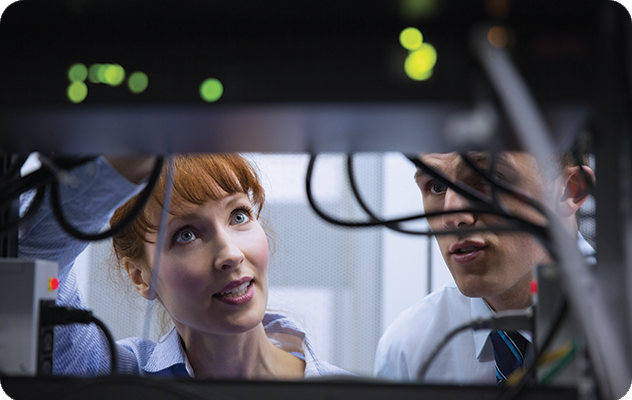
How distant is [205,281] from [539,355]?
2.81 feet

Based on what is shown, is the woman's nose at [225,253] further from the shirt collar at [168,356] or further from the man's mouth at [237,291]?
the shirt collar at [168,356]

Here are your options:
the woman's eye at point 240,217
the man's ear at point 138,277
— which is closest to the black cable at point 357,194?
the woman's eye at point 240,217

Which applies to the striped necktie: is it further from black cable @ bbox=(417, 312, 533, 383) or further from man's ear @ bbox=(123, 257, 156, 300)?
man's ear @ bbox=(123, 257, 156, 300)

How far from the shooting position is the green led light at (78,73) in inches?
13.3

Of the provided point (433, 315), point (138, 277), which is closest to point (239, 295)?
point (138, 277)

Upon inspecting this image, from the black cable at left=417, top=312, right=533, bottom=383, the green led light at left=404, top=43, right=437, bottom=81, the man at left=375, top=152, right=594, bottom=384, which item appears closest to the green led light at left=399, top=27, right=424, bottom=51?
the green led light at left=404, top=43, right=437, bottom=81

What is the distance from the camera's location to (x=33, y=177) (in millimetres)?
427

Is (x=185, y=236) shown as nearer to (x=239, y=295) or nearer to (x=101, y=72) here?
(x=239, y=295)

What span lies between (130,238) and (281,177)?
51cm

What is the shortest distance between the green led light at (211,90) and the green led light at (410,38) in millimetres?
132

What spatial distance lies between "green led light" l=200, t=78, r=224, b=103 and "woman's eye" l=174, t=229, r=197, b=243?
32.2 inches

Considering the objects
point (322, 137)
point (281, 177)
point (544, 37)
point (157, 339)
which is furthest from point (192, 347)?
point (544, 37)

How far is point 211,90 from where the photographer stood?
0.33 metres

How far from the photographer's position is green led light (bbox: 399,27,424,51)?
0.33 metres
